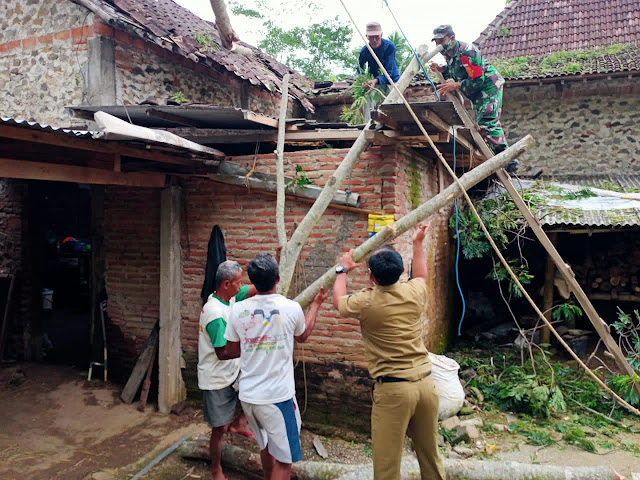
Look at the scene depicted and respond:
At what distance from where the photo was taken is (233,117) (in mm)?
4688

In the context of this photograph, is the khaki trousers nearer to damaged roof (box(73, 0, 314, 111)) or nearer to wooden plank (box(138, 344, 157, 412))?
wooden plank (box(138, 344, 157, 412))

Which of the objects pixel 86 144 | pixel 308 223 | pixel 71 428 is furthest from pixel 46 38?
pixel 308 223

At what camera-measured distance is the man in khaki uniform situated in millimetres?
3164

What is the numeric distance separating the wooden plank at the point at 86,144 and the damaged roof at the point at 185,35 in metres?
2.44

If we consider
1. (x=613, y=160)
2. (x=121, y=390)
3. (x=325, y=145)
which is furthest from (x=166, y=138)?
(x=613, y=160)

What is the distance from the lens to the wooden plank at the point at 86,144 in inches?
139

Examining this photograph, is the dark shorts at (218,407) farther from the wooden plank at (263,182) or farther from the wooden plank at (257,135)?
the wooden plank at (257,135)

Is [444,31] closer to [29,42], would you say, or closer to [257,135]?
[257,135]

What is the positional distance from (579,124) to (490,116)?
6.66 meters

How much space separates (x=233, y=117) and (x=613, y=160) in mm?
9965

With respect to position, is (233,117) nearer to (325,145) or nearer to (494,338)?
(325,145)

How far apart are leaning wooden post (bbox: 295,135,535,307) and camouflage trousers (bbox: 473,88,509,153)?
2126 mm

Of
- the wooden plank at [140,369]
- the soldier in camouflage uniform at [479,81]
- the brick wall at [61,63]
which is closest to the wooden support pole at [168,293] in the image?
the wooden plank at [140,369]

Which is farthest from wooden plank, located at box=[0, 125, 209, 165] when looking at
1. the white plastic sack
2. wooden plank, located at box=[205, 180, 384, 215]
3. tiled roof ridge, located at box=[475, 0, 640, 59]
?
tiled roof ridge, located at box=[475, 0, 640, 59]
